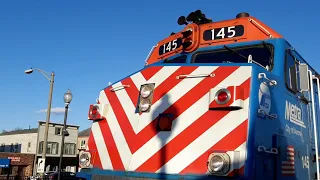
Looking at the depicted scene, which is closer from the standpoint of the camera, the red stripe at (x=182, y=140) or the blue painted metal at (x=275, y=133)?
the blue painted metal at (x=275, y=133)

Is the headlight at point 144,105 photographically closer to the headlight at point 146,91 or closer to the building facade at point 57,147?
the headlight at point 146,91

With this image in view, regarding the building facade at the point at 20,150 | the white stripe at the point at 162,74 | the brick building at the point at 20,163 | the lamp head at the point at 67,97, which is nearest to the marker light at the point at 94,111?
the white stripe at the point at 162,74

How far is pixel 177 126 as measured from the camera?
4.61 m

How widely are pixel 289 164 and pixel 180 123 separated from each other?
1651mm

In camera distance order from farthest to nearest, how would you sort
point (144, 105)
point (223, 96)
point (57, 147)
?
point (57, 147) → point (144, 105) → point (223, 96)

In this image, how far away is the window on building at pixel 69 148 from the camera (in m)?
58.3

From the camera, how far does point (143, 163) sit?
15.2 ft

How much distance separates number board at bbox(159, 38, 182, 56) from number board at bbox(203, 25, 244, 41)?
0.56 metres

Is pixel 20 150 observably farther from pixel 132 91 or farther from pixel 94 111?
pixel 132 91

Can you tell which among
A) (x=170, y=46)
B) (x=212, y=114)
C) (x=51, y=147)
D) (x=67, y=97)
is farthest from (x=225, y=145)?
(x=51, y=147)

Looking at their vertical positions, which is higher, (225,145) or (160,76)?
(160,76)

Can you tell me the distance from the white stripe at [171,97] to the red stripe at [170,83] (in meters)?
0.04

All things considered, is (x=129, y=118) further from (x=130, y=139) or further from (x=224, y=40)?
(x=224, y=40)

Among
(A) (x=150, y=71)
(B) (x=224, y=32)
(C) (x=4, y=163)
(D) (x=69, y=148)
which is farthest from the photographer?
(D) (x=69, y=148)
